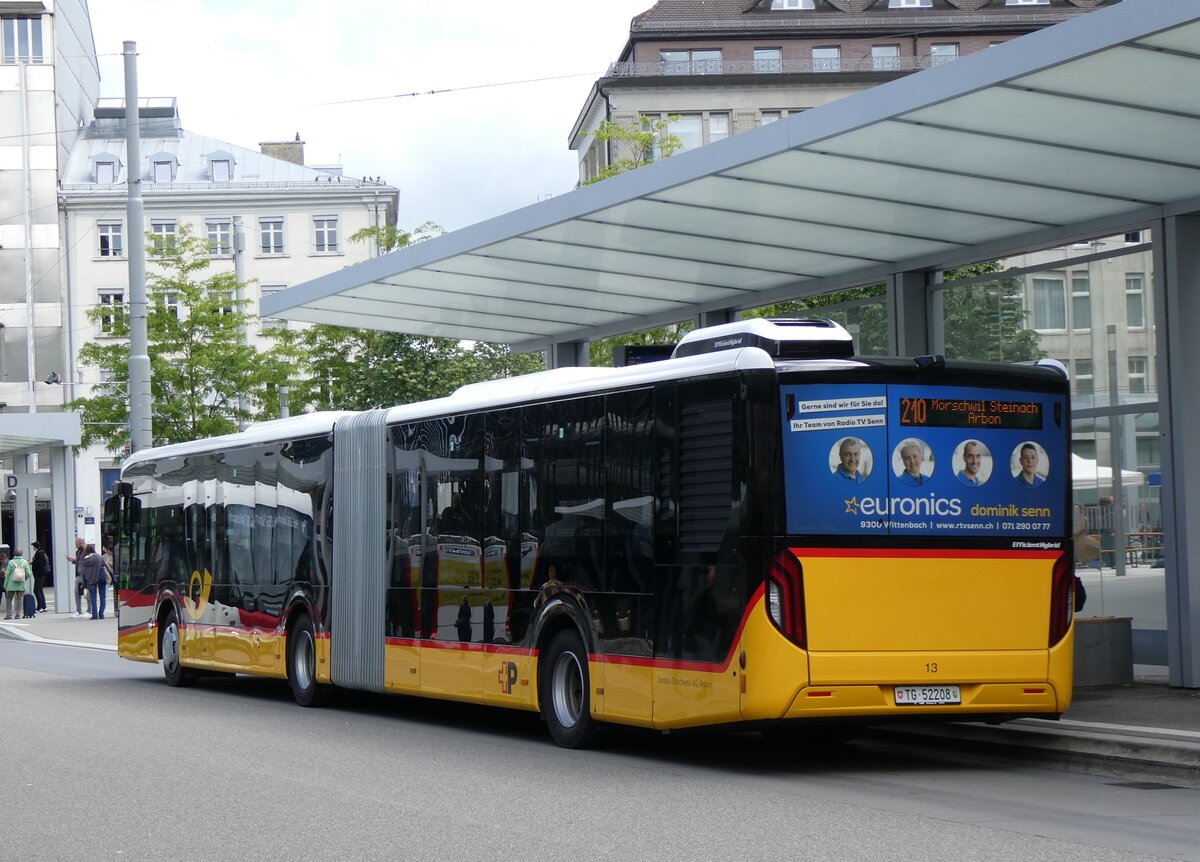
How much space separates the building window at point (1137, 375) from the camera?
16391 mm

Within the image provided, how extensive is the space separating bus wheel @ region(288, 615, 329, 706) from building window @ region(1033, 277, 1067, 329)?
26.6 ft

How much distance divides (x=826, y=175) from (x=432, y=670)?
558 centimetres

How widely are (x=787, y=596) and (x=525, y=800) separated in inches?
84.4

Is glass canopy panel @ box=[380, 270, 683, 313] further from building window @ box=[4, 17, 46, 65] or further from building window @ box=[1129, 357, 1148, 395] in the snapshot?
building window @ box=[4, 17, 46, 65]

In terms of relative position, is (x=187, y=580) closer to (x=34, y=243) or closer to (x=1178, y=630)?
(x=1178, y=630)

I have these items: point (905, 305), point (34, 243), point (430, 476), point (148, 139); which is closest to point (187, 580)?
point (430, 476)

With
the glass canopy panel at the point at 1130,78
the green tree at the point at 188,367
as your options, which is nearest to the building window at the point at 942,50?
the green tree at the point at 188,367

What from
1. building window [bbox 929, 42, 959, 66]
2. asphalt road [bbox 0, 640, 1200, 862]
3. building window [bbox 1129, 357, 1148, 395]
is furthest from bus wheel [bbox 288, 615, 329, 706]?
building window [bbox 929, 42, 959, 66]

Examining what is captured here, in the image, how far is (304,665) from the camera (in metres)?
18.1

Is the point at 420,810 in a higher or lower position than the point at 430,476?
lower

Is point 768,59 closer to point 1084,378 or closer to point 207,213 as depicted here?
point 207,213

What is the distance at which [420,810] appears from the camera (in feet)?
31.7

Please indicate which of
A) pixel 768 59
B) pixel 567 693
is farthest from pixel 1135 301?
pixel 768 59

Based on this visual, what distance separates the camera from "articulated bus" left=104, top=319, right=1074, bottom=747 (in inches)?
435
